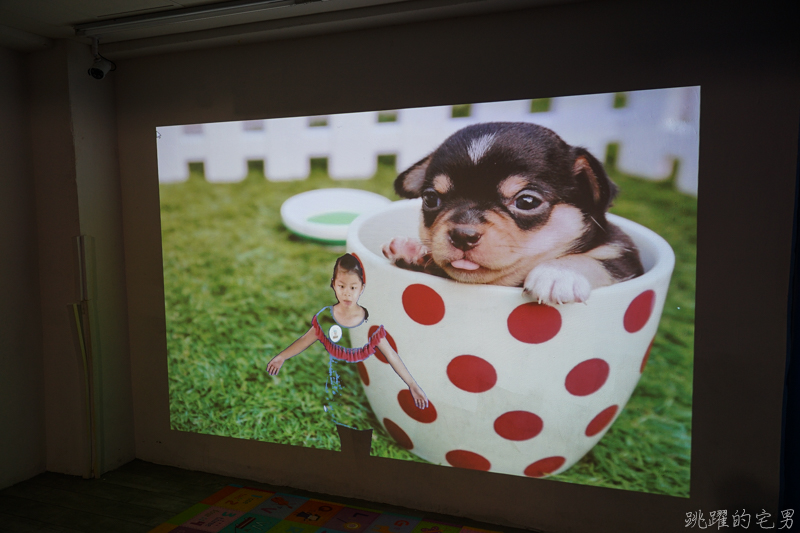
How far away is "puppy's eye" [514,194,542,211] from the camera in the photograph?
2.08 m

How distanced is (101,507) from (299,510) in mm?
935

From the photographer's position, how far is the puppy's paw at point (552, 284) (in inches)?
80.3

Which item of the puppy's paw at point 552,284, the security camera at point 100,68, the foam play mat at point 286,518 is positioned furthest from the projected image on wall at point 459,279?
the security camera at point 100,68

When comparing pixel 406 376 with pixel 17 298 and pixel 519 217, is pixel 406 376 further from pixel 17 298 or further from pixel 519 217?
pixel 17 298

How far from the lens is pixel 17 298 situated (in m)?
2.75

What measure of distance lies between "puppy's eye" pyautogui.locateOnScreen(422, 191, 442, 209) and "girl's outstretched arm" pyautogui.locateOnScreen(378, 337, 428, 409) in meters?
0.62

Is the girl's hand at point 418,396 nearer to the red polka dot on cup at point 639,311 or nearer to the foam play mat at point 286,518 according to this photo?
the foam play mat at point 286,518

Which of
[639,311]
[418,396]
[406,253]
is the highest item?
[406,253]

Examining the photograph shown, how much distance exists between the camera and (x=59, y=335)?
283cm

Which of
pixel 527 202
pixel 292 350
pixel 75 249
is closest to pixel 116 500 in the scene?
pixel 292 350

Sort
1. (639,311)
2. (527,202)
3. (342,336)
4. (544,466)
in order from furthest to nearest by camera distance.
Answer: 1. (342,336)
2. (544,466)
3. (527,202)
4. (639,311)

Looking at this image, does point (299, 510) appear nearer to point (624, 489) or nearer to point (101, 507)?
point (101, 507)

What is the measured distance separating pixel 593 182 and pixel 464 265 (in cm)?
59

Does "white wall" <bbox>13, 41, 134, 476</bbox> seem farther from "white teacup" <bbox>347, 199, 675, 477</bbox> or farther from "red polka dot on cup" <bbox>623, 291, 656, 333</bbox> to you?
"red polka dot on cup" <bbox>623, 291, 656, 333</bbox>
